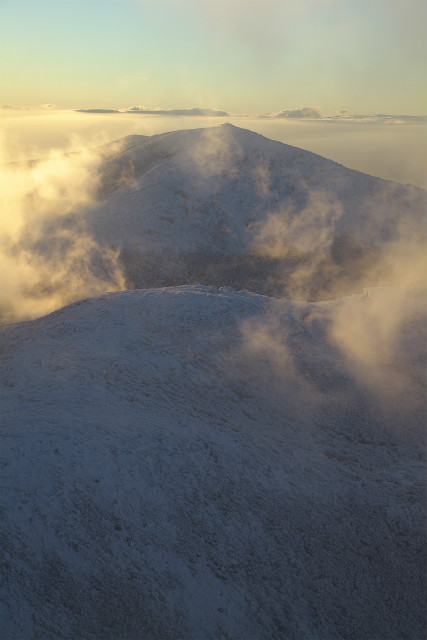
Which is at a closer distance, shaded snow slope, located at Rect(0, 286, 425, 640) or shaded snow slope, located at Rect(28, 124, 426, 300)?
shaded snow slope, located at Rect(0, 286, 425, 640)

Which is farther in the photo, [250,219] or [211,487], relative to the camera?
[250,219]

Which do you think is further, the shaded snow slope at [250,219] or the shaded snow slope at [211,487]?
the shaded snow slope at [250,219]

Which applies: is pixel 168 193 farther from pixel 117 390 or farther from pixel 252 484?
pixel 252 484

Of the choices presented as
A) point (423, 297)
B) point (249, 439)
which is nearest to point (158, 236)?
point (423, 297)
